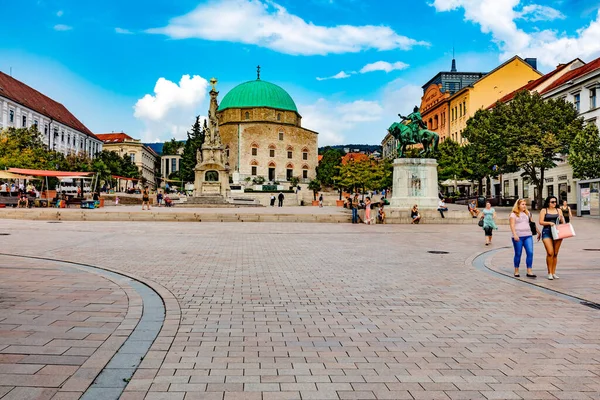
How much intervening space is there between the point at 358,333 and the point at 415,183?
77.3ft

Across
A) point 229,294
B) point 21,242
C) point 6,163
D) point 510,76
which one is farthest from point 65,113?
point 229,294

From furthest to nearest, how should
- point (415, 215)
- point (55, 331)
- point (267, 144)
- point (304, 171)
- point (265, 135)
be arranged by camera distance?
point (304, 171) → point (267, 144) → point (265, 135) → point (415, 215) → point (55, 331)

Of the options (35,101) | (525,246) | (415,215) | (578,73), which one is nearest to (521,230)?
(525,246)

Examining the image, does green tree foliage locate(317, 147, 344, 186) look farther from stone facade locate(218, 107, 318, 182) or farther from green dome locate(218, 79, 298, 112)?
green dome locate(218, 79, 298, 112)

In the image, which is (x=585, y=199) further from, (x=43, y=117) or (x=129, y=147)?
(x=129, y=147)

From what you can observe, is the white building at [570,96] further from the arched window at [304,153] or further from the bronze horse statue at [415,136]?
the arched window at [304,153]

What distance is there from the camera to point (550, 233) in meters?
9.49

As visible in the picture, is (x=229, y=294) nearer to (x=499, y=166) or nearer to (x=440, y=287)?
(x=440, y=287)

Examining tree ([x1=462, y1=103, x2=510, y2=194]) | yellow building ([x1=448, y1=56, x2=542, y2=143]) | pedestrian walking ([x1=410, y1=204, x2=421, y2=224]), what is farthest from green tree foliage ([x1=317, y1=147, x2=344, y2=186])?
pedestrian walking ([x1=410, y1=204, x2=421, y2=224])

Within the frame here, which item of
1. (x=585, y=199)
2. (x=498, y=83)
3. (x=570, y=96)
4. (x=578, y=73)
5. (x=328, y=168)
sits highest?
(x=498, y=83)

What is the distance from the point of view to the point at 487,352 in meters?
4.92

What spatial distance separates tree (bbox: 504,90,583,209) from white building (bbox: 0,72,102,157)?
56588 mm

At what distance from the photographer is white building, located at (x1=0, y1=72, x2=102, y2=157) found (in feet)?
211

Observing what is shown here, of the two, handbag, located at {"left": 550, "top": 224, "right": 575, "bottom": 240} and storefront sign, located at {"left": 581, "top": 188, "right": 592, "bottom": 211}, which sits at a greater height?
storefront sign, located at {"left": 581, "top": 188, "right": 592, "bottom": 211}
